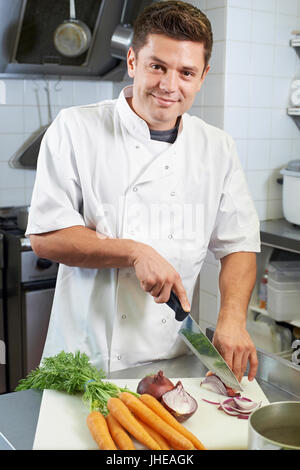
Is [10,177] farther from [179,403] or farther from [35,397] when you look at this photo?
[179,403]

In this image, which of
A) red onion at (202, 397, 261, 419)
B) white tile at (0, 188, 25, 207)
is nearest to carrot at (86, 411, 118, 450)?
red onion at (202, 397, 261, 419)

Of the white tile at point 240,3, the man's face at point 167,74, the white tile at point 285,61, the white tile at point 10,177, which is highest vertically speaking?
the white tile at point 240,3

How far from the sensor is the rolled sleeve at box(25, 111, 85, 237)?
119cm

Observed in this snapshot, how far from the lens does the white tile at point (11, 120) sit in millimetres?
2600

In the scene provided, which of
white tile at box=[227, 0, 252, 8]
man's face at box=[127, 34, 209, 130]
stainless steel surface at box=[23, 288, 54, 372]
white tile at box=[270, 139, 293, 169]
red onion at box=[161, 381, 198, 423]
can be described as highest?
white tile at box=[227, 0, 252, 8]

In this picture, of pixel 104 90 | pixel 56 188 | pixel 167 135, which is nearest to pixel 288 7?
pixel 104 90

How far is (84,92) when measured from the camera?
281 cm

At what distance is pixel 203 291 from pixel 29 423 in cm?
155

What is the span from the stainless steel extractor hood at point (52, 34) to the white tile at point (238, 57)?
0.52m

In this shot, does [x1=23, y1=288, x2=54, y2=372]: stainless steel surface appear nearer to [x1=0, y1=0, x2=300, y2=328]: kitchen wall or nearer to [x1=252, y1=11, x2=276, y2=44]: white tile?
[x1=0, y1=0, x2=300, y2=328]: kitchen wall

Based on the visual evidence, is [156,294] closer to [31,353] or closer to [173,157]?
[173,157]

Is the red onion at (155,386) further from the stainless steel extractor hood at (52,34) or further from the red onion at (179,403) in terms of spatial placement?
the stainless steel extractor hood at (52,34)

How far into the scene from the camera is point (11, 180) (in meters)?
2.66

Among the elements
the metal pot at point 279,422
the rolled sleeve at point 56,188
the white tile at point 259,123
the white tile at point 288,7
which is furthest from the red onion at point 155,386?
the white tile at point 288,7
